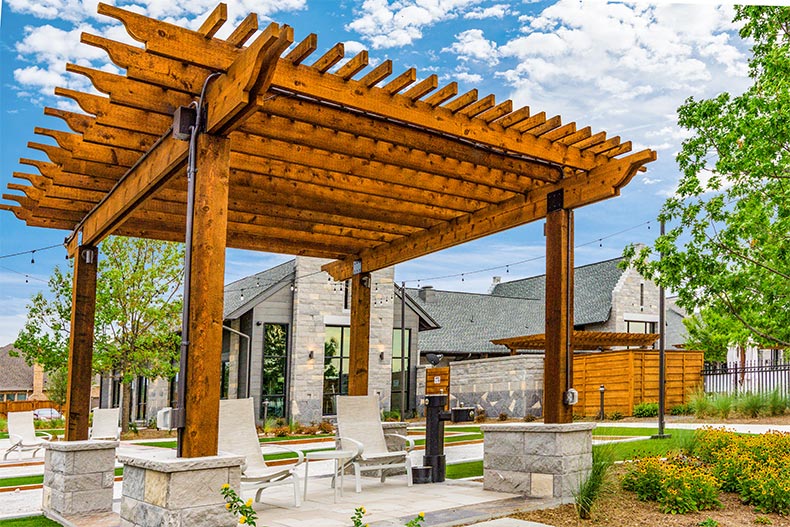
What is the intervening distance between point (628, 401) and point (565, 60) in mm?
9193

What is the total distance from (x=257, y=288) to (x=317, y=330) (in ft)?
7.00

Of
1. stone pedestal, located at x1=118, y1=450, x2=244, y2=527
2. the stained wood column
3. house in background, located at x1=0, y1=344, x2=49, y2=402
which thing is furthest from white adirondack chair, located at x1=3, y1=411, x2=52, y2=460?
house in background, located at x1=0, y1=344, x2=49, y2=402

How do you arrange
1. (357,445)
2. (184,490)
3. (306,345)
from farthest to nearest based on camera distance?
1. (306,345)
2. (357,445)
3. (184,490)

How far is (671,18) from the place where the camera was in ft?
30.0

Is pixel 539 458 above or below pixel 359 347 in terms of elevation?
below

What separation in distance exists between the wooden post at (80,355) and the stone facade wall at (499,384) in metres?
15.1

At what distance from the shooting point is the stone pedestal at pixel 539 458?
705 centimetres

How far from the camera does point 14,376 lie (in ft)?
159

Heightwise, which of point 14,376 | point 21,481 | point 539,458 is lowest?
point 14,376

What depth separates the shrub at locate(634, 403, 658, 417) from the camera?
1900cm

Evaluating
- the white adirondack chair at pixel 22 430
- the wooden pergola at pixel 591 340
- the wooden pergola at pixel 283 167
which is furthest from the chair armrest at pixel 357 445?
the wooden pergola at pixel 591 340

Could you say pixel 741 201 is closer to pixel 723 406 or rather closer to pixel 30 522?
pixel 723 406

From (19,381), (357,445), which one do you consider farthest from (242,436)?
(19,381)

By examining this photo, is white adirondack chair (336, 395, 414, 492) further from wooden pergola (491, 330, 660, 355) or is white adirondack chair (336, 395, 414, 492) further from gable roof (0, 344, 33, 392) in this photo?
gable roof (0, 344, 33, 392)
